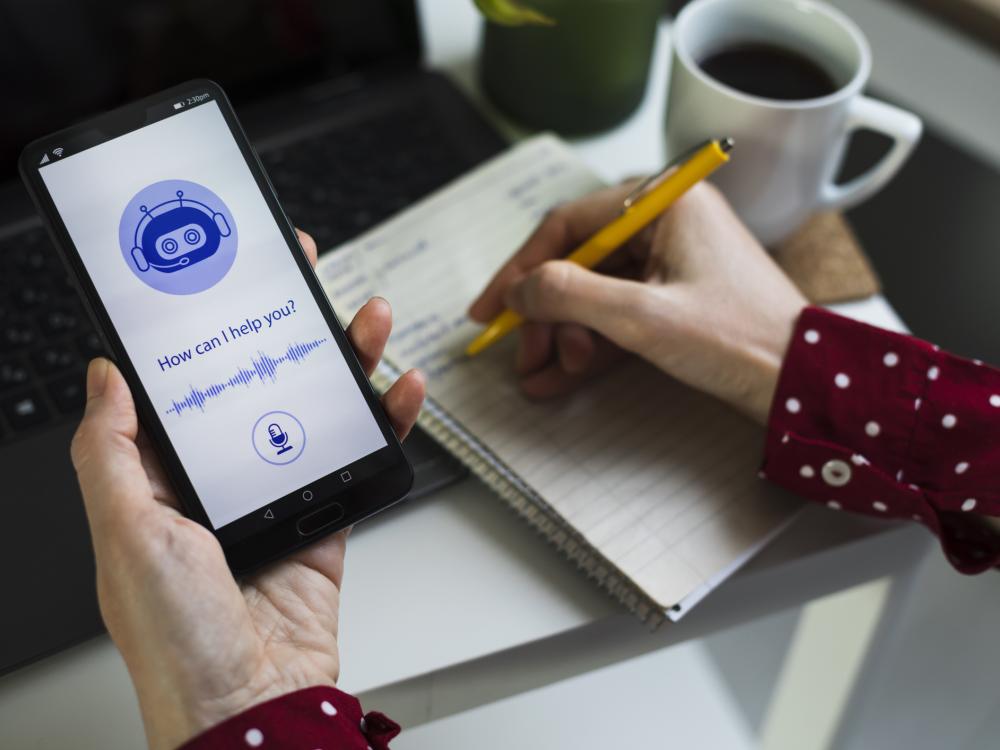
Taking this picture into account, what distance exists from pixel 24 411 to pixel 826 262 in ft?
1.63

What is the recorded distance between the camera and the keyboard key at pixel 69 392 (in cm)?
53

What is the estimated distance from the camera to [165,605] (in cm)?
38

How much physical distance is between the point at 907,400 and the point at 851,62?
0.74ft

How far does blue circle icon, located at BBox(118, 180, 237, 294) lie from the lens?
1.42 ft

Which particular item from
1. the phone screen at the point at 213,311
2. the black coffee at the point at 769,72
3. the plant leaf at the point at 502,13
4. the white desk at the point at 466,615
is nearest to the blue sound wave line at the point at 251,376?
the phone screen at the point at 213,311

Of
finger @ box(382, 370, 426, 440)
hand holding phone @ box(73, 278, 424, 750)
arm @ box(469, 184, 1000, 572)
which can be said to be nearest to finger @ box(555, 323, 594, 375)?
arm @ box(469, 184, 1000, 572)

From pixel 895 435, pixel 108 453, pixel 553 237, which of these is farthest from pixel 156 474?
pixel 895 435

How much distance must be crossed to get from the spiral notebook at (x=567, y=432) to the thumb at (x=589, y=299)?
52 millimetres

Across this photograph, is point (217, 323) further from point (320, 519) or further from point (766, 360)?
point (766, 360)

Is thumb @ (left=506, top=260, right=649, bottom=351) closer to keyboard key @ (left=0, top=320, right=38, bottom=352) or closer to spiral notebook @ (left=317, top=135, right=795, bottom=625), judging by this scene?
spiral notebook @ (left=317, top=135, right=795, bottom=625)

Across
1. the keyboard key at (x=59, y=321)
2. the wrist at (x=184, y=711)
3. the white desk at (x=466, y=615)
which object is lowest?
the white desk at (x=466, y=615)

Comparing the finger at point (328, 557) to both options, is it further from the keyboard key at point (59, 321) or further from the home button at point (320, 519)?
the keyboard key at point (59, 321)

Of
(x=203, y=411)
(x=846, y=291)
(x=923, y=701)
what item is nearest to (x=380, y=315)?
(x=203, y=411)

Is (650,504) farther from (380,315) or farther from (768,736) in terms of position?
(768,736)
